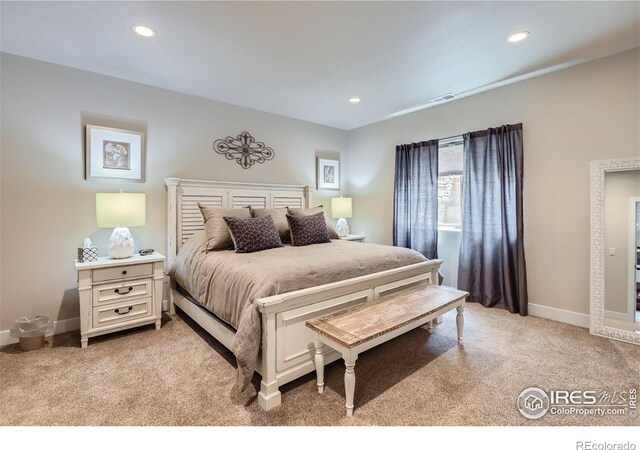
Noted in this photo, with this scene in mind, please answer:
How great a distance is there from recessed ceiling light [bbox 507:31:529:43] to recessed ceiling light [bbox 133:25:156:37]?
9.01ft

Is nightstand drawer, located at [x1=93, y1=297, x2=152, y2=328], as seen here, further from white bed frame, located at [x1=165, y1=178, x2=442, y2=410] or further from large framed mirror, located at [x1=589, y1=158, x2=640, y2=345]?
→ large framed mirror, located at [x1=589, y1=158, x2=640, y2=345]

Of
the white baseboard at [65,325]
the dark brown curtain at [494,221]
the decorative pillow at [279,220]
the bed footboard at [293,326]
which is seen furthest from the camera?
the decorative pillow at [279,220]

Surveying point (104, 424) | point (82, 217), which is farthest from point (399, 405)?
point (82, 217)

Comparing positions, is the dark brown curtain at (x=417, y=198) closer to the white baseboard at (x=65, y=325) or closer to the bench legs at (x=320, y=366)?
the bench legs at (x=320, y=366)

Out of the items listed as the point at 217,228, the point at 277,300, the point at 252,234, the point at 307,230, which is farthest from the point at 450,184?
the point at 277,300

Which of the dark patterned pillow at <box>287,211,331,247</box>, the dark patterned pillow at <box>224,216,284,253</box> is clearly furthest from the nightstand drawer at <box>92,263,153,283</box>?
the dark patterned pillow at <box>287,211,331,247</box>

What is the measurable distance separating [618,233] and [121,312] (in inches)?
175

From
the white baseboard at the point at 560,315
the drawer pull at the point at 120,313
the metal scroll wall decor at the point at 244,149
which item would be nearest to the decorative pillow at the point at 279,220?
the metal scroll wall decor at the point at 244,149

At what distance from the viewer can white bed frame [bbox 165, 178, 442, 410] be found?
1771 millimetres

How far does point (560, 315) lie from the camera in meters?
3.00

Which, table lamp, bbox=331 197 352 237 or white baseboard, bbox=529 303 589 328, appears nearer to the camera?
white baseboard, bbox=529 303 589 328

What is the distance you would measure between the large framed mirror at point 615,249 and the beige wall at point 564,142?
0.14 m

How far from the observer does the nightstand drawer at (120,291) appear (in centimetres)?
256

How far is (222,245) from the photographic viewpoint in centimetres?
286
